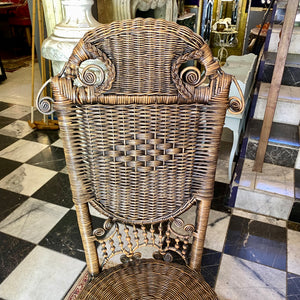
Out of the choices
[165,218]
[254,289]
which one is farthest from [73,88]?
[254,289]

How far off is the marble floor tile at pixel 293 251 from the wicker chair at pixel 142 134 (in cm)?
89

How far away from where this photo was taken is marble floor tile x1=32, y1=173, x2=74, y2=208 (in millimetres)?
2127

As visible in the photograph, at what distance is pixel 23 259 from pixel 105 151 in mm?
1179

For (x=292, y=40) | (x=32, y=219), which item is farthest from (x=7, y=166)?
(x=292, y=40)

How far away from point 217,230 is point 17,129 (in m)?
2.38

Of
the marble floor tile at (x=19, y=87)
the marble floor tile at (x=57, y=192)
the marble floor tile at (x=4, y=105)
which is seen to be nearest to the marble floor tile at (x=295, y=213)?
the marble floor tile at (x=57, y=192)

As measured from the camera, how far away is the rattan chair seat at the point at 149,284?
Result: 3.11 ft

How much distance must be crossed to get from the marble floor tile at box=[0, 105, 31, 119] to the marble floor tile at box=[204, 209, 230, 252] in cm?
258

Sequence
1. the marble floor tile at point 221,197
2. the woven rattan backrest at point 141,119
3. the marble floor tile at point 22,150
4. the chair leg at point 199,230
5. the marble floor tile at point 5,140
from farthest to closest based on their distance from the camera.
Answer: the marble floor tile at point 5,140, the marble floor tile at point 22,150, the marble floor tile at point 221,197, the chair leg at point 199,230, the woven rattan backrest at point 141,119

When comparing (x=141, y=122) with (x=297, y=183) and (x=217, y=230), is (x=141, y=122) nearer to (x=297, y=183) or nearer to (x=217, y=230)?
(x=217, y=230)

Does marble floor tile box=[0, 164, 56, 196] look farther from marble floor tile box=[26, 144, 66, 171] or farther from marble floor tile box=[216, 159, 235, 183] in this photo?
marble floor tile box=[216, 159, 235, 183]

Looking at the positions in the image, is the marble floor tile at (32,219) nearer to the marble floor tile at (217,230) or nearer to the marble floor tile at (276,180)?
the marble floor tile at (217,230)

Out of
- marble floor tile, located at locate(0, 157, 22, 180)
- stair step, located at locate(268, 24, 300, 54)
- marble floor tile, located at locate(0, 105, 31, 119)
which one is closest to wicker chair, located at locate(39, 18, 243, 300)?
marble floor tile, located at locate(0, 157, 22, 180)

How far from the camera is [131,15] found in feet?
8.72
